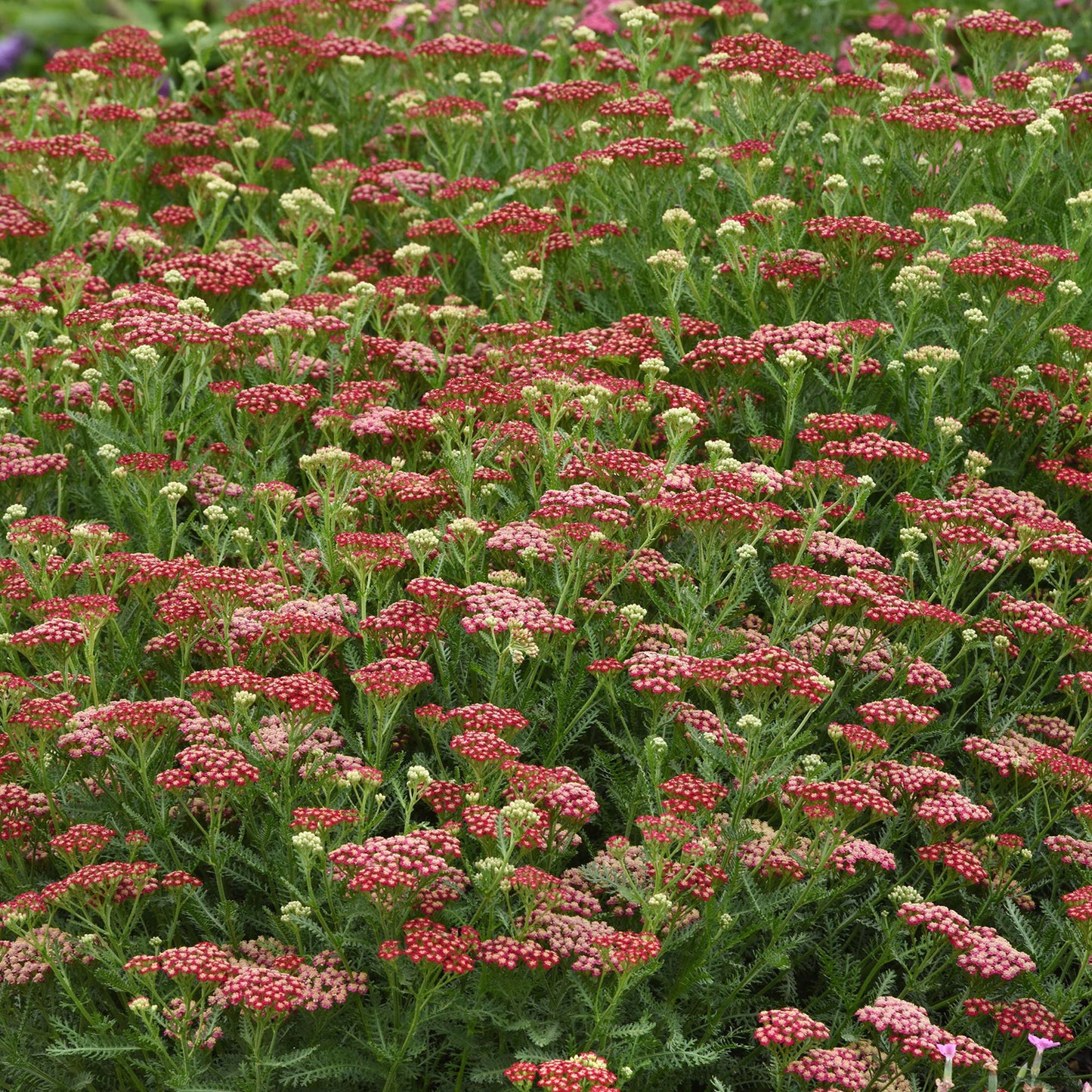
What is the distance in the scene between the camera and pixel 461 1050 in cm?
432

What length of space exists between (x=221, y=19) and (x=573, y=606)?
10813mm

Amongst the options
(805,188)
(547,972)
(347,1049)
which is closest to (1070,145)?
(805,188)

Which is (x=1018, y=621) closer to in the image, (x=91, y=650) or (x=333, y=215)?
(x=91, y=650)

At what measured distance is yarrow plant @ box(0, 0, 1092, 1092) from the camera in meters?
4.21

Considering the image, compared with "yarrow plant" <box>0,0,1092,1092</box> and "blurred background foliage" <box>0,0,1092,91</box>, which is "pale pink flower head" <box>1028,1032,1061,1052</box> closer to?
"yarrow plant" <box>0,0,1092,1092</box>

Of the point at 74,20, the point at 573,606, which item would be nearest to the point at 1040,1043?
the point at 573,606

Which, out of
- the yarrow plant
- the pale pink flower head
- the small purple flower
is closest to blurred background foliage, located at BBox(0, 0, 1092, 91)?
the small purple flower

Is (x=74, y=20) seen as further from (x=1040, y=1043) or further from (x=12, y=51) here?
(x=1040, y=1043)

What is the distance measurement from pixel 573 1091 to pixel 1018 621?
7.56 feet

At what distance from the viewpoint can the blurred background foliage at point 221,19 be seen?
10.1 meters

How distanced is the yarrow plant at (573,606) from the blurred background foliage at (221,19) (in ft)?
7.31

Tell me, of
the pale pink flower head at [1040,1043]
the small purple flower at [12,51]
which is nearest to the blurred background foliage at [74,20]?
the small purple flower at [12,51]

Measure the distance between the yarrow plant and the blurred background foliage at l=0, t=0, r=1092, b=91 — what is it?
2.23 meters

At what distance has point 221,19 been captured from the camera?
13.9m
